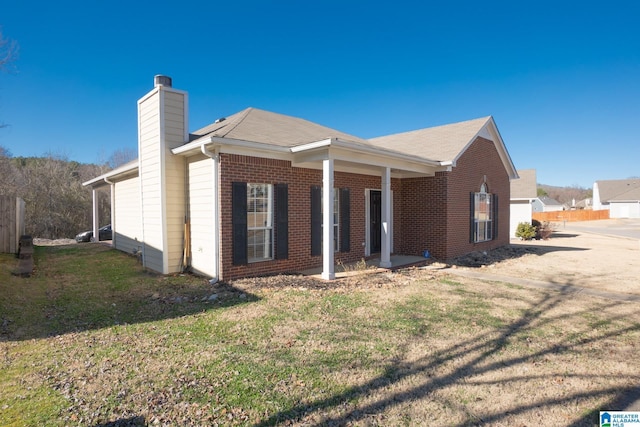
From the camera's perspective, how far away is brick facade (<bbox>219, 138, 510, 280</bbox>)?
774 cm

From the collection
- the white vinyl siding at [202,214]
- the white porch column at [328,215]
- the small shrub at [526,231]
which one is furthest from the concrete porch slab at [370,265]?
the small shrub at [526,231]

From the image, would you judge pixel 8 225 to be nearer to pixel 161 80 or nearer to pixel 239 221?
pixel 161 80

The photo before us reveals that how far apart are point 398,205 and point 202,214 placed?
7017mm

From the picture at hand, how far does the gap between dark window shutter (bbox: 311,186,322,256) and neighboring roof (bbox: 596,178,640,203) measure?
67634 millimetres

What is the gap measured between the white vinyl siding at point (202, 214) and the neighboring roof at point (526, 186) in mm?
22387

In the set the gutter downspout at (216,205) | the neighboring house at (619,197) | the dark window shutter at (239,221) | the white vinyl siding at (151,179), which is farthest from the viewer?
the neighboring house at (619,197)

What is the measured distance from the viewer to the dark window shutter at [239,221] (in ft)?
25.0

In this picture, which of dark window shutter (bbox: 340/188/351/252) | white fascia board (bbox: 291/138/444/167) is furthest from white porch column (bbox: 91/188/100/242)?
white fascia board (bbox: 291/138/444/167)

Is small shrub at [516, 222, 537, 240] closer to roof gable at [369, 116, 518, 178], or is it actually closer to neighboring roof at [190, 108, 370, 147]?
roof gable at [369, 116, 518, 178]

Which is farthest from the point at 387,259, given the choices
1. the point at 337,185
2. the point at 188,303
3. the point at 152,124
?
the point at 152,124

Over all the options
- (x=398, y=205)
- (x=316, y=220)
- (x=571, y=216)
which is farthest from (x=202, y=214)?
(x=571, y=216)

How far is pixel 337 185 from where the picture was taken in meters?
10.0

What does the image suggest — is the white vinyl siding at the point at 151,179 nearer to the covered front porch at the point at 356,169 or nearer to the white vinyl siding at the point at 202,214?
the white vinyl siding at the point at 202,214

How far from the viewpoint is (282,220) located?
8.46 m
